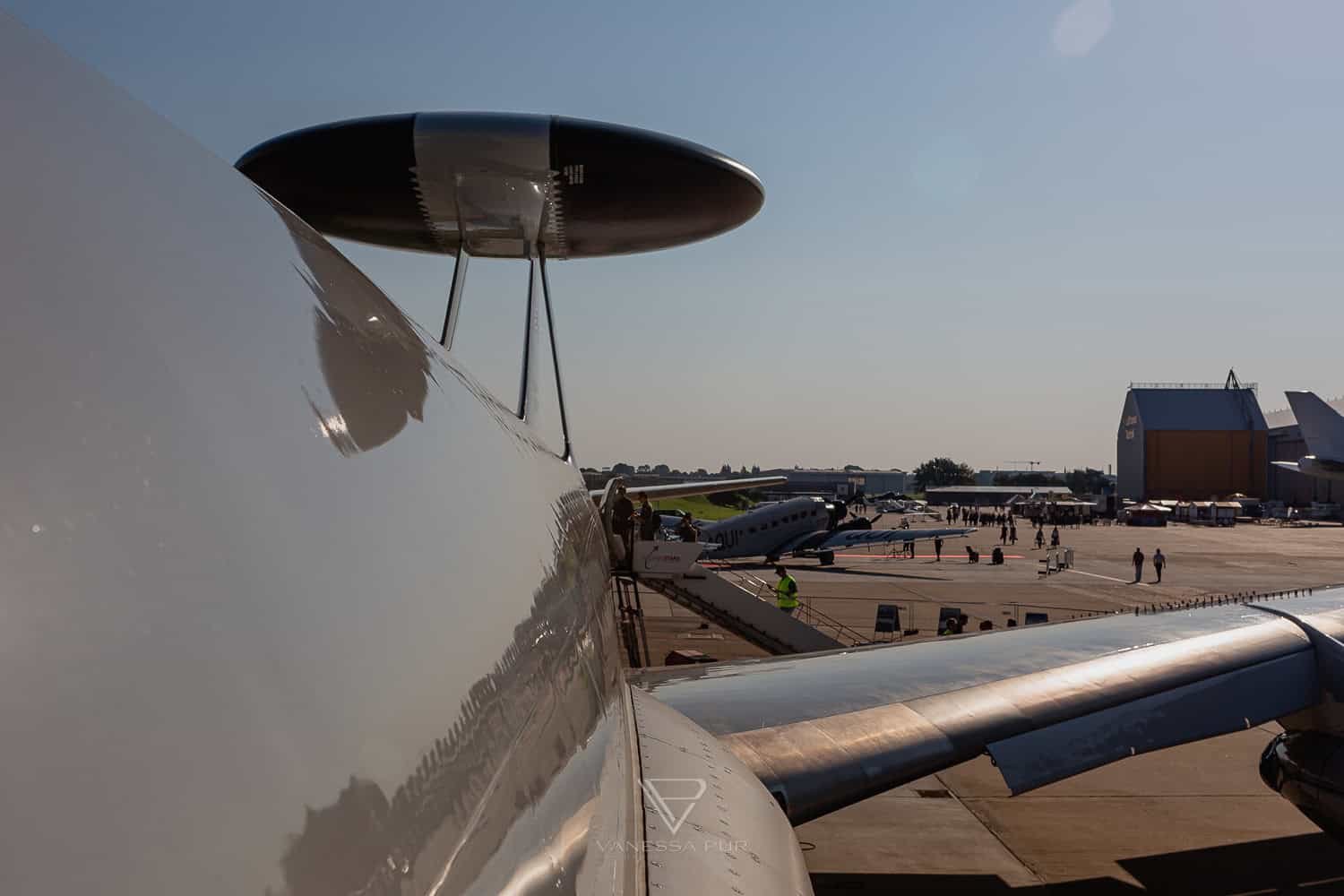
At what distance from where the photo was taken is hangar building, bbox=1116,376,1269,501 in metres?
107

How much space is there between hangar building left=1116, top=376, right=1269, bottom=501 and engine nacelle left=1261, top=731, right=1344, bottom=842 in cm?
11303

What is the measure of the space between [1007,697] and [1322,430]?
68391 mm

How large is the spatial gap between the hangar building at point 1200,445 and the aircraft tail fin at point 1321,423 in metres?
47.7

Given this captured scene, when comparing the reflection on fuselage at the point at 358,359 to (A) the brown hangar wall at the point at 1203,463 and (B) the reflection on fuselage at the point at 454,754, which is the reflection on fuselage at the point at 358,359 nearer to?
(B) the reflection on fuselage at the point at 454,754

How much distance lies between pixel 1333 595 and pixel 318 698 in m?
9.74

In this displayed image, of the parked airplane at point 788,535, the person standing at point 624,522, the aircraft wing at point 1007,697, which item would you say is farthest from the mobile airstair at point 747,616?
the parked airplane at point 788,535

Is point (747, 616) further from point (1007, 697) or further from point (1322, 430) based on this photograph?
point (1322, 430)

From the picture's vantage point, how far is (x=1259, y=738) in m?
13.2

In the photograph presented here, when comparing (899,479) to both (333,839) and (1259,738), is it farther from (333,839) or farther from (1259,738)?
(333,839)

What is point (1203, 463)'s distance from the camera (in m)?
109

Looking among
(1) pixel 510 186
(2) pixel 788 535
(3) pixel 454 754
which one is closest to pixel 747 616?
(1) pixel 510 186

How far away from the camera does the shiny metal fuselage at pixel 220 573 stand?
75 cm

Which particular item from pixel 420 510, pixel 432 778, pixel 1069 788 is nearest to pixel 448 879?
pixel 432 778

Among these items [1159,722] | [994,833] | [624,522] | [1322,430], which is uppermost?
[1322,430]
